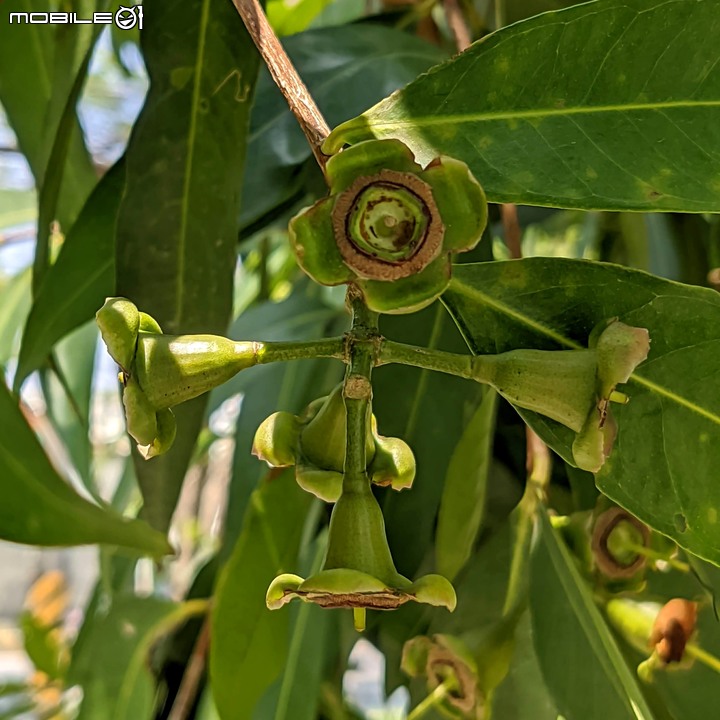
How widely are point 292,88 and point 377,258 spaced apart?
0.13m

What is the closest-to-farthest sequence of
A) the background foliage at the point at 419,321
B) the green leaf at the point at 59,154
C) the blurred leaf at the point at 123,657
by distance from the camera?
the background foliage at the point at 419,321
the green leaf at the point at 59,154
the blurred leaf at the point at 123,657

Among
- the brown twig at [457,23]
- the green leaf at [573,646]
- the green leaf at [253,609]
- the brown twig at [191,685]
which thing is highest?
the brown twig at [457,23]

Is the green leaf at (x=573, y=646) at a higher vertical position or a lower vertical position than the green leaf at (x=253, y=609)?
lower

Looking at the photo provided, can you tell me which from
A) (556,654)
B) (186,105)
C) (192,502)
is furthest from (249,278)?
(556,654)

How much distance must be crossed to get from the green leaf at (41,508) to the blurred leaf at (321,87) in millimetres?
252

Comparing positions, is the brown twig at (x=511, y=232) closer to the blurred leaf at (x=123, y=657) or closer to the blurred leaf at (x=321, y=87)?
the blurred leaf at (x=321, y=87)

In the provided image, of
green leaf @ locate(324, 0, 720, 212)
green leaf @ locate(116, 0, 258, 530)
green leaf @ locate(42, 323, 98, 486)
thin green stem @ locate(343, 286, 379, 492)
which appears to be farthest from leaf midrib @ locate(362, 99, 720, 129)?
green leaf @ locate(42, 323, 98, 486)

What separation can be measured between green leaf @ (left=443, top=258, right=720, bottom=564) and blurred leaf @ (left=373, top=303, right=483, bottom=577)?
0.25m

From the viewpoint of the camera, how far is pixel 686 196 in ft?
1.35

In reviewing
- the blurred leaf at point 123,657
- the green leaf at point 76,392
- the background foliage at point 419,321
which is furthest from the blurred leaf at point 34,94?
the blurred leaf at point 123,657

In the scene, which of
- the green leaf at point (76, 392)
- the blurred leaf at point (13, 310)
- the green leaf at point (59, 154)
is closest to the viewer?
the green leaf at point (59, 154)

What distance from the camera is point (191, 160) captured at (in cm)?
63

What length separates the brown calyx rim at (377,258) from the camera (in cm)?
34

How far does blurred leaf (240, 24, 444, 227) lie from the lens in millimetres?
728
